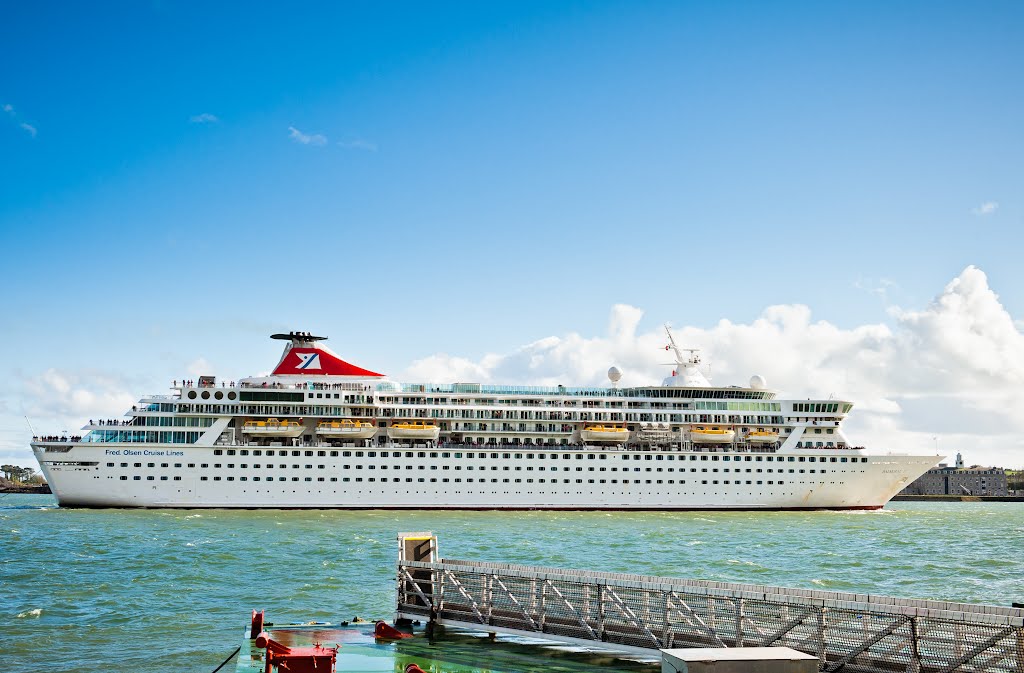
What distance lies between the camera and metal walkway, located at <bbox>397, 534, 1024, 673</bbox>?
38.2 ft

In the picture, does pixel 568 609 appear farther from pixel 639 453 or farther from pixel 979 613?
pixel 639 453

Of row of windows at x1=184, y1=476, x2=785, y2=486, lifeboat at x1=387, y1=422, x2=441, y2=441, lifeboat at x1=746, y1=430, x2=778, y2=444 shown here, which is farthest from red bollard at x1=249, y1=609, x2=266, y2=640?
lifeboat at x1=746, y1=430, x2=778, y2=444

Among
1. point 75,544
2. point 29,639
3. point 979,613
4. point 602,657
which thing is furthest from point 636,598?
point 75,544

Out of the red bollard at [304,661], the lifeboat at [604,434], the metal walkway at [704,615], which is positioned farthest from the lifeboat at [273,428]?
the red bollard at [304,661]

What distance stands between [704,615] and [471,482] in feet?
145

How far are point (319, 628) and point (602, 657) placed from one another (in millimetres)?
5377

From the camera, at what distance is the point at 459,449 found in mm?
57969

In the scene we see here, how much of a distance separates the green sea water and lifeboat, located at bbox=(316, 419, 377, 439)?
5.46 m

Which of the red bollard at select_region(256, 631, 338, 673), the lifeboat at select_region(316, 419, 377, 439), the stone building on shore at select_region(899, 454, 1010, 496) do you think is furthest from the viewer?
the stone building on shore at select_region(899, 454, 1010, 496)

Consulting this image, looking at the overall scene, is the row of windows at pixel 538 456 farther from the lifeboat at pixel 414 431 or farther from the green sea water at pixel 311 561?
the green sea water at pixel 311 561

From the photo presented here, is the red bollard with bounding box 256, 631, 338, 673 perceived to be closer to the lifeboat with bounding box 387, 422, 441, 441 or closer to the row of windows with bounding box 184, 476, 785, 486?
the row of windows with bounding box 184, 476, 785, 486

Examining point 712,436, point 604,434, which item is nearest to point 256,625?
point 604,434

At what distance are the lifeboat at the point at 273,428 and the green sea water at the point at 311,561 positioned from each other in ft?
19.2

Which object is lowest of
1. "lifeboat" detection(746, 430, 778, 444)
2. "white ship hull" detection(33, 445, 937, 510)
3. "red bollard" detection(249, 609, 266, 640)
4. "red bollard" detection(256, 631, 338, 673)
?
"red bollard" detection(249, 609, 266, 640)
